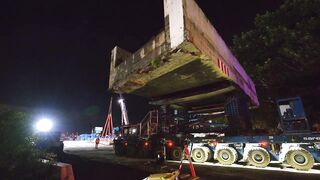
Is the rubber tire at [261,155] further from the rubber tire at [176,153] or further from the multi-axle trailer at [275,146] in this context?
the rubber tire at [176,153]

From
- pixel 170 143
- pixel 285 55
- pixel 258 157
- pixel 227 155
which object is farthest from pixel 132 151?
pixel 285 55

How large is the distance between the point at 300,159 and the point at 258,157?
5.22ft

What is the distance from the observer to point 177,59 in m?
5.64

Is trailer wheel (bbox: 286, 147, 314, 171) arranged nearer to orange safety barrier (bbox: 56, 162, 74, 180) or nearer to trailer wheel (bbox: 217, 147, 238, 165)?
trailer wheel (bbox: 217, 147, 238, 165)

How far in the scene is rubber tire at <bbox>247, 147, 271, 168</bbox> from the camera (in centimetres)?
945

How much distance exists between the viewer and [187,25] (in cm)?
489

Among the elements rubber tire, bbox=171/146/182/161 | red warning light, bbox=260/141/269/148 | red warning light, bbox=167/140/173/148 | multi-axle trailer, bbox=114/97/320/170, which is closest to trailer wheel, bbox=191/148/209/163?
multi-axle trailer, bbox=114/97/320/170

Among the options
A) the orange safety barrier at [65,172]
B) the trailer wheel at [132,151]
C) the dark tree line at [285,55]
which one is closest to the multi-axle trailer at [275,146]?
the trailer wheel at [132,151]

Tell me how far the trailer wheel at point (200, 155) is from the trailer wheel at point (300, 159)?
12.2 feet

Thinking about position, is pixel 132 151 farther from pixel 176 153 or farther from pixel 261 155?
pixel 261 155

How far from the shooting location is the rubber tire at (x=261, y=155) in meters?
9.45

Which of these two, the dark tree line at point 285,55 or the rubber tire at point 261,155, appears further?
the dark tree line at point 285,55

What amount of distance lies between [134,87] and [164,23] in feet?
9.35

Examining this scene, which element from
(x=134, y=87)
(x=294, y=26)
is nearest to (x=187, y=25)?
(x=134, y=87)
